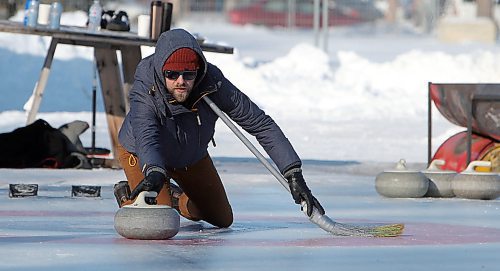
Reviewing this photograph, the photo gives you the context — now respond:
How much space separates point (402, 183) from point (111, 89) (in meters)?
3.60

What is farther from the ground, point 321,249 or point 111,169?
point 321,249

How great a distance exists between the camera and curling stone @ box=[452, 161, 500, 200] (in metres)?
9.10

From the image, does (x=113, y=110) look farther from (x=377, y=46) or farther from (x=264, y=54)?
(x=377, y=46)

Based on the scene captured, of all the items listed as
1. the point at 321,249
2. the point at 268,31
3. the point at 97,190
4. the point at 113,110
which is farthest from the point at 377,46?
the point at 321,249

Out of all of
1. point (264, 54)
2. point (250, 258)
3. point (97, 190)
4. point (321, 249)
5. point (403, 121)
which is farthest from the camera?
point (264, 54)

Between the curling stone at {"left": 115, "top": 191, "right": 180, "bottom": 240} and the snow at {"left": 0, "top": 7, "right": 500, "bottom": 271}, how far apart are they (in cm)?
5

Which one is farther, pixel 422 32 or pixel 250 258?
pixel 422 32

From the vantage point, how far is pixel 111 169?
38.1 ft

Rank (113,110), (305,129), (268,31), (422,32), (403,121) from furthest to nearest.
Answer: (422,32) → (268,31) → (403,121) → (305,129) → (113,110)

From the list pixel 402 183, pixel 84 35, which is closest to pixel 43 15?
pixel 84 35

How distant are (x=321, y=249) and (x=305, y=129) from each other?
11470mm

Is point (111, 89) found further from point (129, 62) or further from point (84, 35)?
point (84, 35)

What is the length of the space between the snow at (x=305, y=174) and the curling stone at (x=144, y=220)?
0.18 feet

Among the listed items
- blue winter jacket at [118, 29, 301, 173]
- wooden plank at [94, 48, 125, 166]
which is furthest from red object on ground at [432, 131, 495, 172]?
blue winter jacket at [118, 29, 301, 173]
